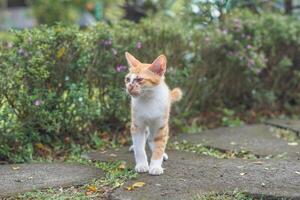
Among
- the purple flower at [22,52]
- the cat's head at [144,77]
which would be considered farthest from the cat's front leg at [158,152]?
the purple flower at [22,52]

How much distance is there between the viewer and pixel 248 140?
19.5 ft

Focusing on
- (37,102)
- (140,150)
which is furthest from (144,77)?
(37,102)

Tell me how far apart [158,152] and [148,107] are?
365 mm

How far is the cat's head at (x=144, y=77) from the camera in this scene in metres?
4.38

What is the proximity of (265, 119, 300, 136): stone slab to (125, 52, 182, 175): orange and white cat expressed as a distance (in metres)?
2.23

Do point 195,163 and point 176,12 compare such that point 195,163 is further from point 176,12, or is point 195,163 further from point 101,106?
point 176,12

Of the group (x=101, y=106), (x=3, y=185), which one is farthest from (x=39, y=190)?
(x=101, y=106)

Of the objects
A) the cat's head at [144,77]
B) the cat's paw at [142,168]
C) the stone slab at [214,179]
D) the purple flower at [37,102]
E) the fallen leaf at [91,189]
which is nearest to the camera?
the stone slab at [214,179]

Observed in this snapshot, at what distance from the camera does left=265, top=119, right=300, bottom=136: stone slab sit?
6534mm

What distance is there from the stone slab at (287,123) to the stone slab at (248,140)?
0.49ft

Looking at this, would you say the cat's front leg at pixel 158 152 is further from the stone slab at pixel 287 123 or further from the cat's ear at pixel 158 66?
the stone slab at pixel 287 123

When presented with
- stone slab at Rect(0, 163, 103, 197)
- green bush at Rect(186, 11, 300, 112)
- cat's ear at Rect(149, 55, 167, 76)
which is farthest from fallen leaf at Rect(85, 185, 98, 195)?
green bush at Rect(186, 11, 300, 112)

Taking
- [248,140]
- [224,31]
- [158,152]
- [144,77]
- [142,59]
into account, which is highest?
[224,31]

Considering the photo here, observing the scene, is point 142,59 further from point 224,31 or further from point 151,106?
point 151,106
